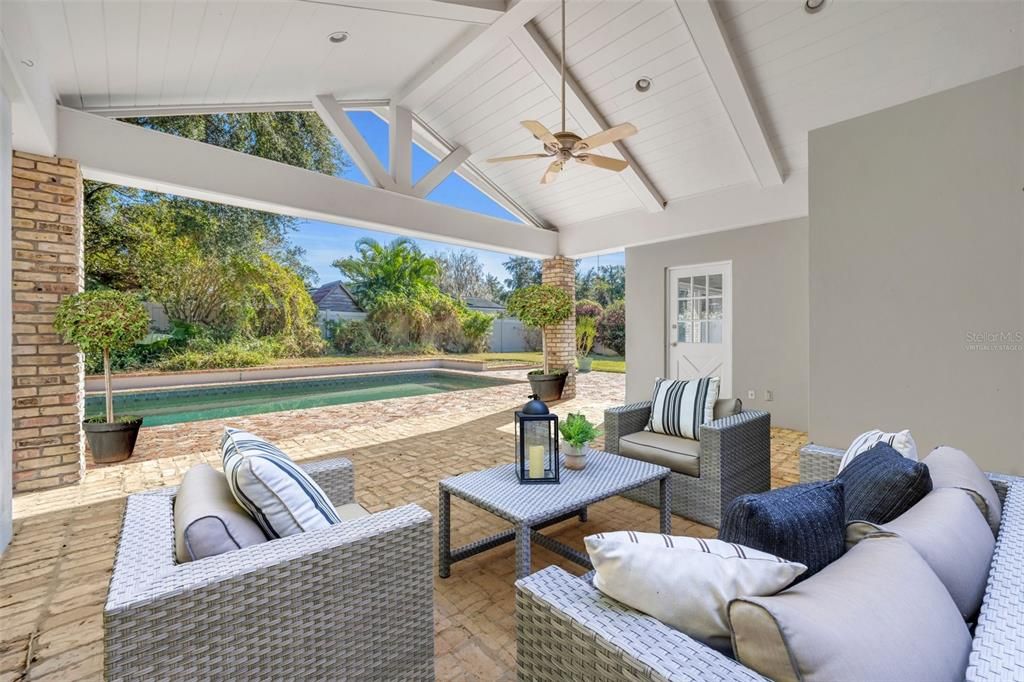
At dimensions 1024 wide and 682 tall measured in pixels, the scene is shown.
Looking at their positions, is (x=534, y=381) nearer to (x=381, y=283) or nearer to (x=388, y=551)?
(x=388, y=551)

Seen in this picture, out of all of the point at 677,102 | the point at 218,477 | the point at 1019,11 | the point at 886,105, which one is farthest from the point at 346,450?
the point at 1019,11

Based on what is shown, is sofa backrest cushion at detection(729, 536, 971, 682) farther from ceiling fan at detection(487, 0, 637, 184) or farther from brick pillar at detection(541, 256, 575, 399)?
brick pillar at detection(541, 256, 575, 399)

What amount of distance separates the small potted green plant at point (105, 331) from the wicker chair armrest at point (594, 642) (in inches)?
154

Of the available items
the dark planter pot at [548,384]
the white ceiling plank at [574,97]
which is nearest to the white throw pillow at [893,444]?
the white ceiling plank at [574,97]

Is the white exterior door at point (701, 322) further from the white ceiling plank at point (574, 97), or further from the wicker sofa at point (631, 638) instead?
the wicker sofa at point (631, 638)

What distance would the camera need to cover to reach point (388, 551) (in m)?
1.34

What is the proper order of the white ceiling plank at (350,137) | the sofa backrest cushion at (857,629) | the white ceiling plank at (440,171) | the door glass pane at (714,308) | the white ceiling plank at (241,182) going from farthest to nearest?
the door glass pane at (714,308) → the white ceiling plank at (440,171) → the white ceiling plank at (350,137) → the white ceiling plank at (241,182) → the sofa backrest cushion at (857,629)

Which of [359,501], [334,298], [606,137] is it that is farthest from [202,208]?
[606,137]

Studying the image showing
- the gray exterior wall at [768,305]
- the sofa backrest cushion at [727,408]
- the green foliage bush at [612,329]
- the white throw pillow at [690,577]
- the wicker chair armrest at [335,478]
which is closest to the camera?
the white throw pillow at [690,577]

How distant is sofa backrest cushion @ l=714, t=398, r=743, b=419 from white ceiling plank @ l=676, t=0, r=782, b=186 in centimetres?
280

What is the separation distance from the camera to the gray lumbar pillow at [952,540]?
104 cm

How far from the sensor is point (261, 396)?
907 centimetres

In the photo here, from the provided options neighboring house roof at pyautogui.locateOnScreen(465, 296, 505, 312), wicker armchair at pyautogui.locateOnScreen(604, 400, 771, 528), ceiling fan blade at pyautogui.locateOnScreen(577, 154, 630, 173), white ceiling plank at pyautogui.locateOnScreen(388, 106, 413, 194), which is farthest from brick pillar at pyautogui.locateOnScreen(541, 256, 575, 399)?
neighboring house roof at pyautogui.locateOnScreen(465, 296, 505, 312)

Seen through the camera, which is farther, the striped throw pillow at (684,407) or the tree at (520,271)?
the tree at (520,271)
